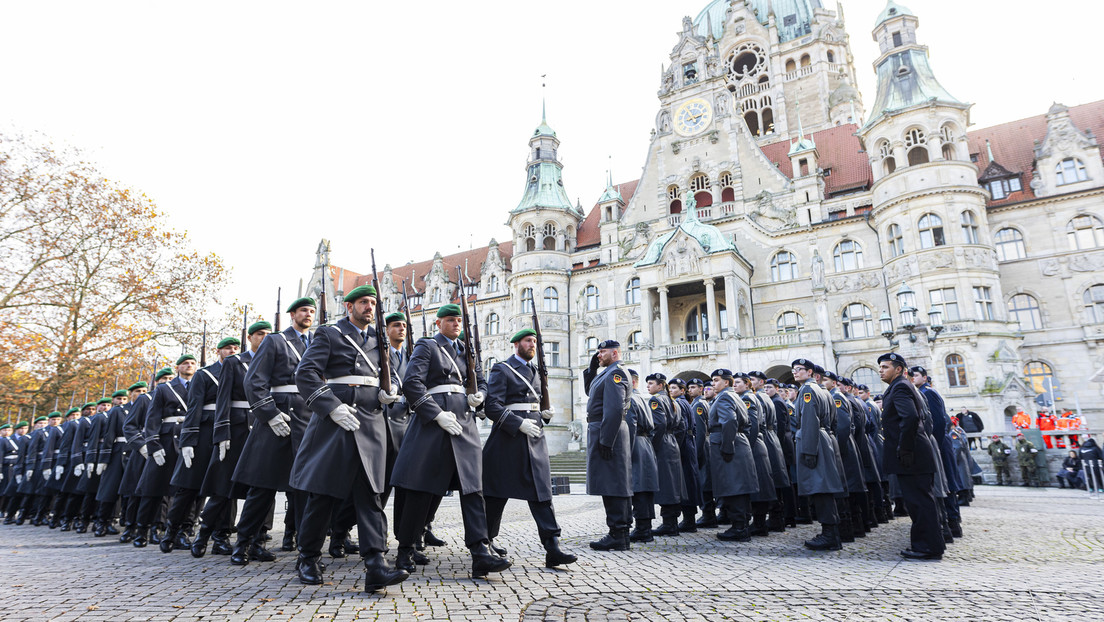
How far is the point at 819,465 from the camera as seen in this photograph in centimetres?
726

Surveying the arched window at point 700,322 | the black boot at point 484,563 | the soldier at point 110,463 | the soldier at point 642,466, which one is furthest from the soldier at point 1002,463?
the soldier at point 110,463

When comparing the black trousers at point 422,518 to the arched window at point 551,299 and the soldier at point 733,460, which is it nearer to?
the soldier at point 733,460

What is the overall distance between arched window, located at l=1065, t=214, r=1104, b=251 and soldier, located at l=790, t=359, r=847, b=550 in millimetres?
26727

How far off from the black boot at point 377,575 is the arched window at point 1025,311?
30.3 m

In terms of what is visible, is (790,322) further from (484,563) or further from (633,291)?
(484,563)

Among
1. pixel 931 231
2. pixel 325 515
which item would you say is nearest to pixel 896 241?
pixel 931 231

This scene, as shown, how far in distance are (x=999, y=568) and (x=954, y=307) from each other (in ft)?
76.4

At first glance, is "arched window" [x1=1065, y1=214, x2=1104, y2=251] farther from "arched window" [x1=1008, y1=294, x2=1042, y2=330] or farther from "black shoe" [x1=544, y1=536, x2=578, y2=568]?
"black shoe" [x1=544, y1=536, x2=578, y2=568]

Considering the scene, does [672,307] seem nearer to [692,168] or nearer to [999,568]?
[692,168]

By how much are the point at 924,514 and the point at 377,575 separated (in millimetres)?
5639

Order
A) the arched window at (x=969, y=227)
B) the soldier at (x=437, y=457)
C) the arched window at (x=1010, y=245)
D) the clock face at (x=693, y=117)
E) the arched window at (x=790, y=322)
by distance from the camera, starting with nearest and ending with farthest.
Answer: the soldier at (x=437, y=457) → the arched window at (x=969, y=227) → the arched window at (x=1010, y=245) → the arched window at (x=790, y=322) → the clock face at (x=693, y=117)

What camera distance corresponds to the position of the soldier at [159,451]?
7547mm

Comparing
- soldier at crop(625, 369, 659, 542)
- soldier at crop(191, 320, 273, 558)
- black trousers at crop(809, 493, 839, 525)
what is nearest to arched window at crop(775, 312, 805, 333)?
soldier at crop(625, 369, 659, 542)

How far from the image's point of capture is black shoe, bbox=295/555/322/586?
483 cm
